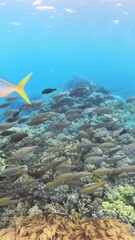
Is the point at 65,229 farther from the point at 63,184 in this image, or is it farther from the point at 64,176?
the point at 63,184

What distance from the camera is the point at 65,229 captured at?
600cm

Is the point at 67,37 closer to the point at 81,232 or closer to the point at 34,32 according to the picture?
the point at 34,32

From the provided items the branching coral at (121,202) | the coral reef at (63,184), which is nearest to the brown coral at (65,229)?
the coral reef at (63,184)

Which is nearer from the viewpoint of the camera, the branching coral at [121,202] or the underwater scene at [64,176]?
the underwater scene at [64,176]

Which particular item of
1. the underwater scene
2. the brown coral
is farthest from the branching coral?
the brown coral

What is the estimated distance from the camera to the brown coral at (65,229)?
18.5 feet

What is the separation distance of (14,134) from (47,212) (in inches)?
80.4

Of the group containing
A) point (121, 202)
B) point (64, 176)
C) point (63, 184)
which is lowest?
point (121, 202)

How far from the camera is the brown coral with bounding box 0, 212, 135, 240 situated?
565 cm

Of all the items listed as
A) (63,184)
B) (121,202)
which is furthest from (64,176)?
(121,202)

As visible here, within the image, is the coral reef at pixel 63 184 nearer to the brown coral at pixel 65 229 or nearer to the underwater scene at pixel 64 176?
the underwater scene at pixel 64 176

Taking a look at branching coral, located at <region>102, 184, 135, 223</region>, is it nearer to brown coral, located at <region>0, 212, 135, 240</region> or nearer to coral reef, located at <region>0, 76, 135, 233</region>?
coral reef, located at <region>0, 76, 135, 233</region>

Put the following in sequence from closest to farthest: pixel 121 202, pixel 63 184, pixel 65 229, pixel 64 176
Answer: pixel 65 229 → pixel 64 176 → pixel 63 184 → pixel 121 202

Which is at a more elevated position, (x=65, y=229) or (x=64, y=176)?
(x=64, y=176)
